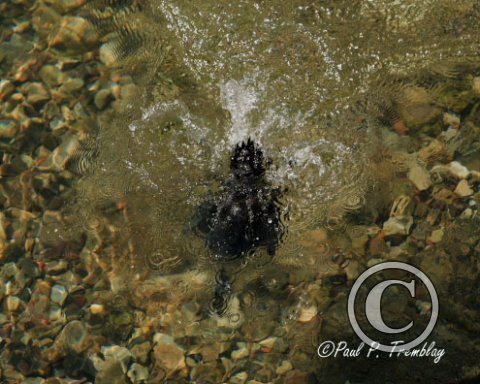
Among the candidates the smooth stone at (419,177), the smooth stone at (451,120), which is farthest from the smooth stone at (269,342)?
the smooth stone at (451,120)

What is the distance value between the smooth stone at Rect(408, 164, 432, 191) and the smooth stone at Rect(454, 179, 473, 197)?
18cm

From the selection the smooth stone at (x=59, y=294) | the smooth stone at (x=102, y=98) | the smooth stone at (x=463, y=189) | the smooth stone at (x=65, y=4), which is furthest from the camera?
the smooth stone at (x=65, y=4)

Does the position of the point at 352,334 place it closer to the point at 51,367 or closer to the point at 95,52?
the point at 51,367

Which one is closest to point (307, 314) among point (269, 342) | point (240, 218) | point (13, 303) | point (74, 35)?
point (269, 342)

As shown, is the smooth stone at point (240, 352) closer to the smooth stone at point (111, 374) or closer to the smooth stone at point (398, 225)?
the smooth stone at point (111, 374)

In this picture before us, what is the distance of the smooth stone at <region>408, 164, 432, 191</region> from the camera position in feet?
12.4

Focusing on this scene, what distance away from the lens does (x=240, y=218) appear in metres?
3.54

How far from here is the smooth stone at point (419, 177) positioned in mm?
3773

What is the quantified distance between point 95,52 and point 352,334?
274 centimetres

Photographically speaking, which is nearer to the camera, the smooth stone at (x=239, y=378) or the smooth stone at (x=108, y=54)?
the smooth stone at (x=239, y=378)

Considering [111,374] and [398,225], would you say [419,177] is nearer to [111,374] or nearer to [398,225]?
[398,225]

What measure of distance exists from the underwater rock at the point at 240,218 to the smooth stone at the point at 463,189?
1.23m

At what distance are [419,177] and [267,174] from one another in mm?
1057

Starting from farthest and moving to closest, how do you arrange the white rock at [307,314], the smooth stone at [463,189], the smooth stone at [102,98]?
the smooth stone at [102,98] → the smooth stone at [463,189] → the white rock at [307,314]
